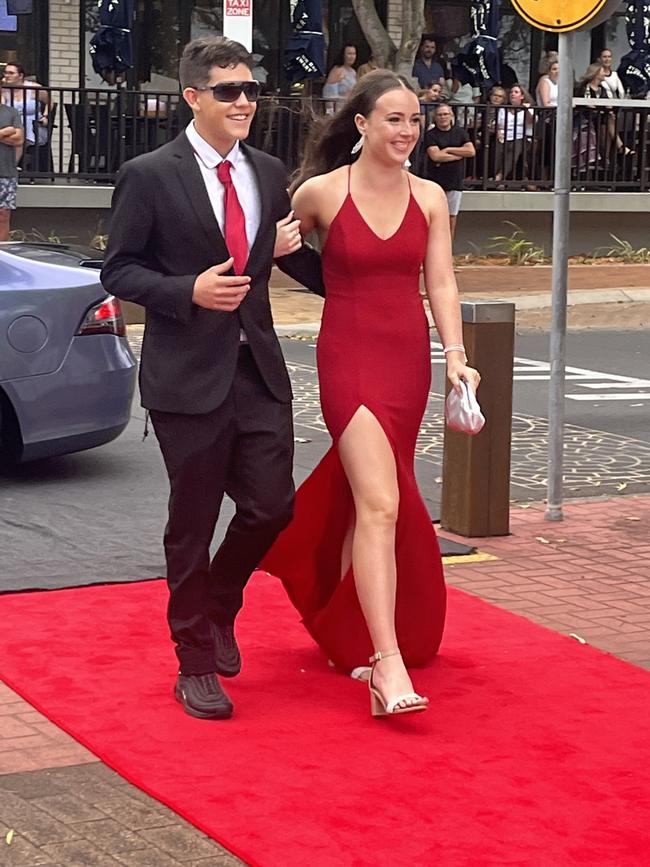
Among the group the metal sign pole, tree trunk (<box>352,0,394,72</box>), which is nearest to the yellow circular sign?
the metal sign pole

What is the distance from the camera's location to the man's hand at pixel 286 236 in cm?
546

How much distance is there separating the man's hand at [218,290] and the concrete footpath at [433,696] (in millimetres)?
1287

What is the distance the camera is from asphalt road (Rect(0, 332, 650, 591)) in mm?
7613

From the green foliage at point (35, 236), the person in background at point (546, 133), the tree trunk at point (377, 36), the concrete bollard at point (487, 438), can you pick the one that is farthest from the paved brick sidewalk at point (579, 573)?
the tree trunk at point (377, 36)

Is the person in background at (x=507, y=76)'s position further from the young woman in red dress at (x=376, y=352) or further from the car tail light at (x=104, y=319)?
the young woman in red dress at (x=376, y=352)

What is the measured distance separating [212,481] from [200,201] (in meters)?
0.85

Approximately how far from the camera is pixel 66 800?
469 centimetres

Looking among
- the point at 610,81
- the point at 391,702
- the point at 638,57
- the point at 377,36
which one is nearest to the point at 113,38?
the point at 377,36

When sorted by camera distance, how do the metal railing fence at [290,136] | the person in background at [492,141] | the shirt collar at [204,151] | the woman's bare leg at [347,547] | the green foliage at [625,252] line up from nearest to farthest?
the shirt collar at [204,151], the woman's bare leg at [347,547], the metal railing fence at [290,136], the person in background at [492,141], the green foliage at [625,252]

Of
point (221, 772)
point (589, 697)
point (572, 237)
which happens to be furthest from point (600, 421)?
point (572, 237)

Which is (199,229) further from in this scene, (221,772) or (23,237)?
(23,237)

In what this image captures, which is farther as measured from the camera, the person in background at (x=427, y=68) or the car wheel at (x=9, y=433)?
the person in background at (x=427, y=68)

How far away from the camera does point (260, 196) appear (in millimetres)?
5387

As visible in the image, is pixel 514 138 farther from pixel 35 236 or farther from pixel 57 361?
pixel 57 361
